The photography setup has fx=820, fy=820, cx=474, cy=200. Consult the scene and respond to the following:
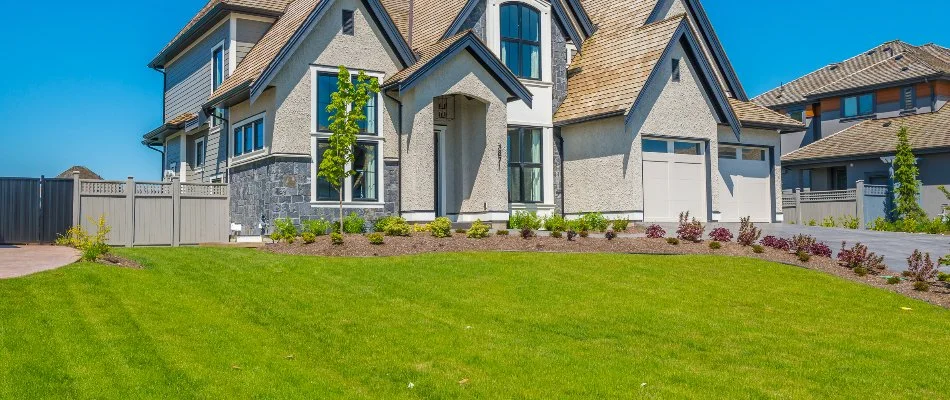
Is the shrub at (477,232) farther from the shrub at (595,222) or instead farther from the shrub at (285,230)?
the shrub at (595,222)

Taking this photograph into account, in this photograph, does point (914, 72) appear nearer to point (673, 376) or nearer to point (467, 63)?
point (467, 63)

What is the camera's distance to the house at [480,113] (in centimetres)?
2006

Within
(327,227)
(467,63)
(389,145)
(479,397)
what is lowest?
(479,397)

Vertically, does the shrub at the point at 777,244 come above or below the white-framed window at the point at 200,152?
below

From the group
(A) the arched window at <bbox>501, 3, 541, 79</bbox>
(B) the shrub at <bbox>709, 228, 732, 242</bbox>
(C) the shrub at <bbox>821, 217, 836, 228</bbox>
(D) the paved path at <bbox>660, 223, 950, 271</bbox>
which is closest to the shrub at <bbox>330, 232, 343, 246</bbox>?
(B) the shrub at <bbox>709, 228, 732, 242</bbox>

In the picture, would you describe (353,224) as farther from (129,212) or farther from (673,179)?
(673,179)

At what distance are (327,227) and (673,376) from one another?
520 inches

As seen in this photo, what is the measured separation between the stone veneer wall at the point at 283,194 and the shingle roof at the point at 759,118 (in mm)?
11876

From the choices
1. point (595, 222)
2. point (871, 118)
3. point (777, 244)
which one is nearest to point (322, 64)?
point (595, 222)

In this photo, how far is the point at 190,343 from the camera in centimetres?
813

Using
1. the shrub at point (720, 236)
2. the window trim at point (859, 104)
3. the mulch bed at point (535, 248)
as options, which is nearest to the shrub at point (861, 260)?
the mulch bed at point (535, 248)

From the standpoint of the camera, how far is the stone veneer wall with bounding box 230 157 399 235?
19.6m

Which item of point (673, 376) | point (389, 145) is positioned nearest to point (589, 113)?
point (389, 145)

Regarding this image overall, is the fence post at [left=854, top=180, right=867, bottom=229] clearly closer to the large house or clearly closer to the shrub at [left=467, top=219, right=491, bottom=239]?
the large house
